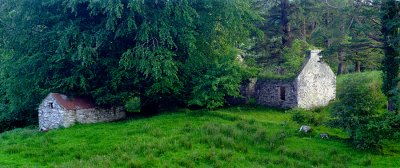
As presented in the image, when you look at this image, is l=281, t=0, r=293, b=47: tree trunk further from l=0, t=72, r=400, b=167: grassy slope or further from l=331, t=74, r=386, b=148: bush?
l=331, t=74, r=386, b=148: bush

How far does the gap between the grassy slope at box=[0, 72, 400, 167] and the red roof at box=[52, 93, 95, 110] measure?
1658 mm

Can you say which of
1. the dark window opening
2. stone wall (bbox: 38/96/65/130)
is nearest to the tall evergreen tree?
the dark window opening

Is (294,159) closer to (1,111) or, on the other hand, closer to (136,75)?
(136,75)

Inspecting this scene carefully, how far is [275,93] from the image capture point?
92.1ft

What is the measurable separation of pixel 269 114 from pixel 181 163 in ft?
37.2

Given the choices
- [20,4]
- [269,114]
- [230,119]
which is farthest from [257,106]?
[20,4]

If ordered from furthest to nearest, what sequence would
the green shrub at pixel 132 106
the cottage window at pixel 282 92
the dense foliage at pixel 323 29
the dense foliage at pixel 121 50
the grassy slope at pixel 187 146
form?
the green shrub at pixel 132 106, the cottage window at pixel 282 92, the dense foliage at pixel 121 50, the dense foliage at pixel 323 29, the grassy slope at pixel 187 146

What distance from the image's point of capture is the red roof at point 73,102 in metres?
24.0

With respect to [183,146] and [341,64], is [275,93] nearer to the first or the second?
[183,146]

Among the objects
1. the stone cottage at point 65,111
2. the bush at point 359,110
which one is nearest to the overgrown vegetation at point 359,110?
the bush at point 359,110

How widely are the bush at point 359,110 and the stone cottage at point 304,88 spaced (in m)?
7.34

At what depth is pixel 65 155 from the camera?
17.6 meters

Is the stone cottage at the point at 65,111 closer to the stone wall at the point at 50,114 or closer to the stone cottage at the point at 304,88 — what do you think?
the stone wall at the point at 50,114

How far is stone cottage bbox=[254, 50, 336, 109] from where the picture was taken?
26797 millimetres
